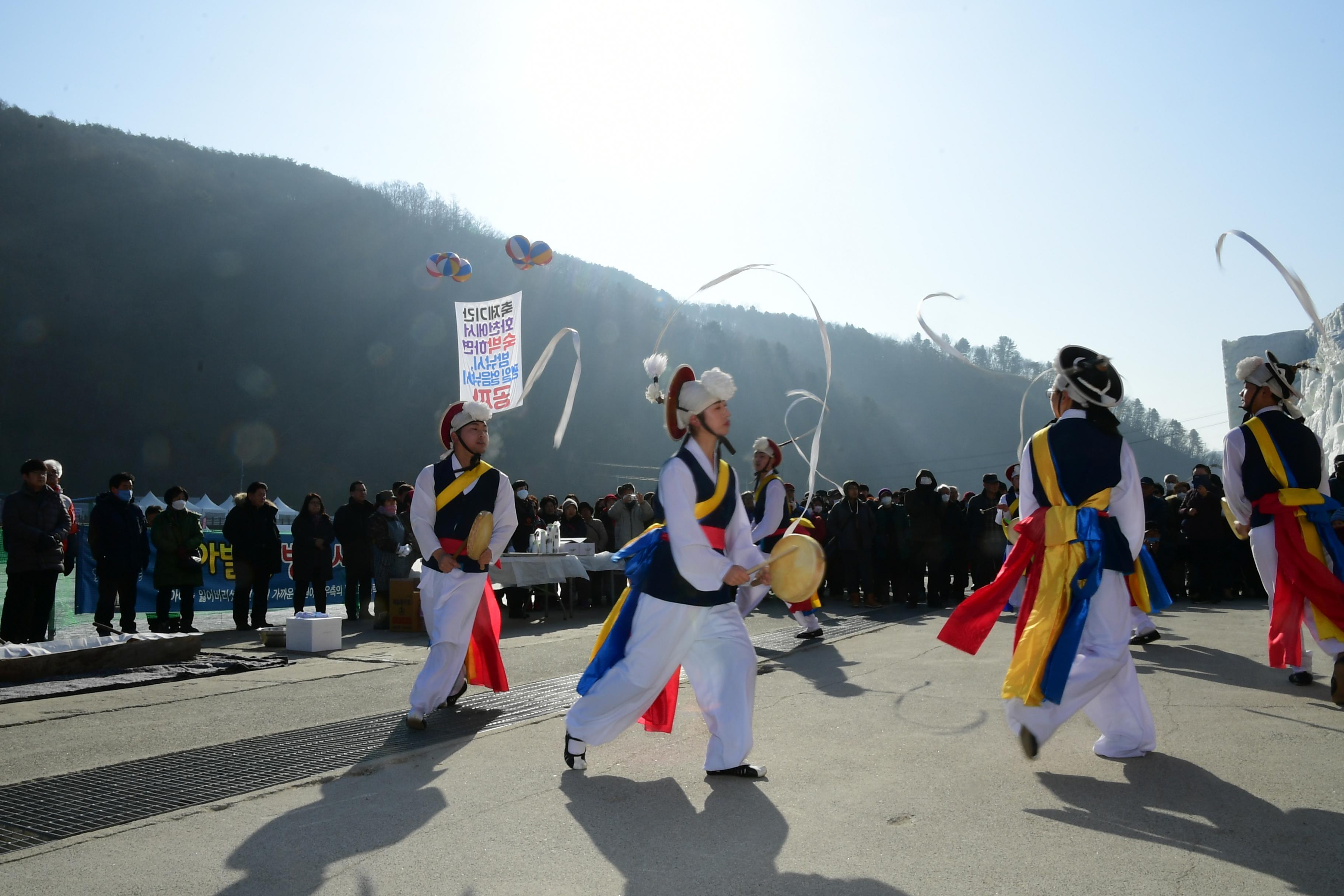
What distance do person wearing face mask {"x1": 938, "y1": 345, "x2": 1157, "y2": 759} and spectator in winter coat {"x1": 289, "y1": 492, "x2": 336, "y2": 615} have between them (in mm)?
8953

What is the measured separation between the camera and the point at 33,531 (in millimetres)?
8359

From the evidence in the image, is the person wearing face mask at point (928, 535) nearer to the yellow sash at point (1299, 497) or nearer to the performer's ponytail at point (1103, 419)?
the yellow sash at point (1299, 497)

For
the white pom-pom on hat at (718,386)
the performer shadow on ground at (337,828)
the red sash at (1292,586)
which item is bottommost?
the performer shadow on ground at (337,828)

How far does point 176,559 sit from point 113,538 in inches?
34.5

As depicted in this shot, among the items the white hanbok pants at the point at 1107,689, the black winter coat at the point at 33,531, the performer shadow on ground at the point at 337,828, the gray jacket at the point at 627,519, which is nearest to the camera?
the performer shadow on ground at the point at 337,828

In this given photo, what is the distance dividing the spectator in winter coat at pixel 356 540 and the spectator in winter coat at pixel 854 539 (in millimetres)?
6243

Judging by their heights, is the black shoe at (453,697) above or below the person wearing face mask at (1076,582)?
below

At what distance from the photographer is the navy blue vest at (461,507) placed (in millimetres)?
5723

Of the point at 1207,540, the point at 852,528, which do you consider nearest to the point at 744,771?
the point at 852,528

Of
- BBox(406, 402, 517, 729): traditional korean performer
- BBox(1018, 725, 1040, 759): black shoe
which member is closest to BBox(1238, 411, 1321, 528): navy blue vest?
BBox(1018, 725, 1040, 759): black shoe

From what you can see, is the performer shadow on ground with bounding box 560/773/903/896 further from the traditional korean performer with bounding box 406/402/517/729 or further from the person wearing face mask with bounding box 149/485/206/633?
the person wearing face mask with bounding box 149/485/206/633

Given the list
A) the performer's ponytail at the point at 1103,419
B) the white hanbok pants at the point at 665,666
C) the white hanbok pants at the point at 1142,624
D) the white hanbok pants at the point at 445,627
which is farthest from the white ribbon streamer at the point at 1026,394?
the white hanbok pants at the point at 1142,624

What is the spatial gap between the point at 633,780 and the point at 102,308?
81.2 metres

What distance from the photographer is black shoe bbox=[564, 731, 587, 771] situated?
4.23 meters
